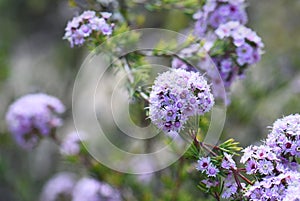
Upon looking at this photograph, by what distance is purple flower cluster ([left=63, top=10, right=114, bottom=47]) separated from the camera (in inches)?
70.8

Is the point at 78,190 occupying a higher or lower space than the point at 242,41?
lower

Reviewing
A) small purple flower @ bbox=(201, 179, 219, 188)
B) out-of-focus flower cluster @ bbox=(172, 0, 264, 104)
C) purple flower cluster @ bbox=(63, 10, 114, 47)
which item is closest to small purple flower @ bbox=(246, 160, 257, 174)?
small purple flower @ bbox=(201, 179, 219, 188)

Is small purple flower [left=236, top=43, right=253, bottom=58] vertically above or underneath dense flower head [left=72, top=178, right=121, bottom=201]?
above

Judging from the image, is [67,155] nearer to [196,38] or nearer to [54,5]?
[196,38]

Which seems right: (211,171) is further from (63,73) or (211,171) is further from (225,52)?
(63,73)

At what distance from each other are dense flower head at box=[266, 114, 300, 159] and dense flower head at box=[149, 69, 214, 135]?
18cm

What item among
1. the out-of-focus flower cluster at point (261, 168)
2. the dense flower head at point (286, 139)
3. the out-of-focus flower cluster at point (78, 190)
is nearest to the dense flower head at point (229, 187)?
the out-of-focus flower cluster at point (261, 168)

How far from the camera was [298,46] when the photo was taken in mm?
3633

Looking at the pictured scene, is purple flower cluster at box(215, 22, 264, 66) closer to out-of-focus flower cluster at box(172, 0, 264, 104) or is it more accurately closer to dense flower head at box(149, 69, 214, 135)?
out-of-focus flower cluster at box(172, 0, 264, 104)

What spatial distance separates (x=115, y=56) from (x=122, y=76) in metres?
0.07

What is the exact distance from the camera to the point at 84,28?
180 centimetres

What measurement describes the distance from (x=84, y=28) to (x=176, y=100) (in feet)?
1.65

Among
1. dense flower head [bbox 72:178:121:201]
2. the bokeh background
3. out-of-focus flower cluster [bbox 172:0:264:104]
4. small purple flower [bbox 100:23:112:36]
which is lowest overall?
dense flower head [bbox 72:178:121:201]

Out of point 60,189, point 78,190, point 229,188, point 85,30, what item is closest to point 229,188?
point 229,188
